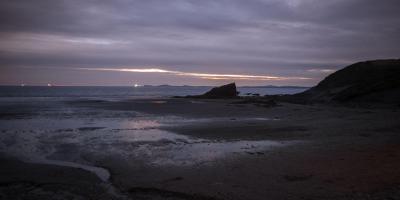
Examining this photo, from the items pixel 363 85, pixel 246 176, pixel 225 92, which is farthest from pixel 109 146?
pixel 225 92


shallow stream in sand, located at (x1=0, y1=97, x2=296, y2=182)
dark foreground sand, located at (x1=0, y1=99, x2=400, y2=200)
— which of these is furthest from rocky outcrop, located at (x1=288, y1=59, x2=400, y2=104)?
shallow stream in sand, located at (x1=0, y1=97, x2=296, y2=182)

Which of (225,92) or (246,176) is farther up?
(225,92)

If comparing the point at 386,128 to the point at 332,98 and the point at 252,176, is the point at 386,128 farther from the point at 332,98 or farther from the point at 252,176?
the point at 332,98

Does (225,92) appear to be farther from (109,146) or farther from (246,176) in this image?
(246,176)

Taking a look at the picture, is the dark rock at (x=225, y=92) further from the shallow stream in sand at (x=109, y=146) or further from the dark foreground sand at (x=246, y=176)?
the dark foreground sand at (x=246, y=176)

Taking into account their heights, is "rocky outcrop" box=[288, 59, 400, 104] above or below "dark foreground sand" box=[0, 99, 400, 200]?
above

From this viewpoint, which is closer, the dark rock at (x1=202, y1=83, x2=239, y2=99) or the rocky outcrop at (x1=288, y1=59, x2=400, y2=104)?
the rocky outcrop at (x1=288, y1=59, x2=400, y2=104)

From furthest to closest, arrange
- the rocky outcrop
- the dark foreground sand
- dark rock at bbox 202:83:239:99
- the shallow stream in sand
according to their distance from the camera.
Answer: dark rock at bbox 202:83:239:99 → the rocky outcrop → the shallow stream in sand → the dark foreground sand

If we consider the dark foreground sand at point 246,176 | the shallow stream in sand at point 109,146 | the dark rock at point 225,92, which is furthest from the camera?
the dark rock at point 225,92


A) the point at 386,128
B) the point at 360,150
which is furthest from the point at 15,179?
the point at 386,128

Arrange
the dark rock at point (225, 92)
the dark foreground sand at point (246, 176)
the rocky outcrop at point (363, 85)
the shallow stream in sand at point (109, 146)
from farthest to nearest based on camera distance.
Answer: the dark rock at point (225, 92)
the rocky outcrop at point (363, 85)
the shallow stream in sand at point (109, 146)
the dark foreground sand at point (246, 176)

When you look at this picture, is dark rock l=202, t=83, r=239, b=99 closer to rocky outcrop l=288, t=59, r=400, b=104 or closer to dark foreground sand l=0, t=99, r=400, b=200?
rocky outcrop l=288, t=59, r=400, b=104

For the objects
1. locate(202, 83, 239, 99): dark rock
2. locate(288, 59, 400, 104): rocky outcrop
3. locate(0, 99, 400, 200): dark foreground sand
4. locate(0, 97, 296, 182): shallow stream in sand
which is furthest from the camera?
locate(202, 83, 239, 99): dark rock

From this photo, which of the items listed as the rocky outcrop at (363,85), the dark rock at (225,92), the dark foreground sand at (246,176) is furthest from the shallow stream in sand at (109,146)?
the dark rock at (225,92)
